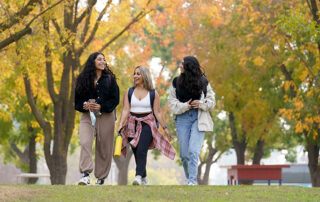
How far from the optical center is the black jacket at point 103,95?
974cm

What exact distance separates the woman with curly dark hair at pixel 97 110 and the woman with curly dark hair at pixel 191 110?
40.5 inches

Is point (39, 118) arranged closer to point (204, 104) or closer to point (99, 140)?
point (99, 140)

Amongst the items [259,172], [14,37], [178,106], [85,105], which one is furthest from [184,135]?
[259,172]

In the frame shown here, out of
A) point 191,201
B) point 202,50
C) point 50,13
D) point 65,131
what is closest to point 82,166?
point 191,201

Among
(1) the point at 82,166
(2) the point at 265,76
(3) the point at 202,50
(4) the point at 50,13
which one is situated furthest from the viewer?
Answer: (3) the point at 202,50

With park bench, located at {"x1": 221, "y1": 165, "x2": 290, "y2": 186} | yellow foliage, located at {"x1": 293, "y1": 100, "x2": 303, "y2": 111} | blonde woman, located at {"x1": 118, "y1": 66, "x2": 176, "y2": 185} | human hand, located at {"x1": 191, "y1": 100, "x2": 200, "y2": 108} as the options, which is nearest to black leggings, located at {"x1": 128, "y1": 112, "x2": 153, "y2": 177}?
blonde woman, located at {"x1": 118, "y1": 66, "x2": 176, "y2": 185}

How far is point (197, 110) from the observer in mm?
9852

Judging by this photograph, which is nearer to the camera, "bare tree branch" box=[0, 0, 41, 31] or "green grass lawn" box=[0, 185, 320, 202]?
"green grass lawn" box=[0, 185, 320, 202]

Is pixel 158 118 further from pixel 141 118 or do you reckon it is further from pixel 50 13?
pixel 50 13

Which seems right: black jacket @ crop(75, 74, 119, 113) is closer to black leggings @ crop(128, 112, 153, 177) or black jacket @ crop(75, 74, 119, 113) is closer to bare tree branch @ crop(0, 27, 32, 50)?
black leggings @ crop(128, 112, 153, 177)

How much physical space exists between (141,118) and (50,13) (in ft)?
16.9

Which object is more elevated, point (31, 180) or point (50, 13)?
point (50, 13)

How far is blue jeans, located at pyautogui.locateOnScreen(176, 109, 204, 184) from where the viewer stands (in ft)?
31.6

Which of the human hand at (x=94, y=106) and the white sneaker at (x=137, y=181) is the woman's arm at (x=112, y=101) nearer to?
the human hand at (x=94, y=106)
